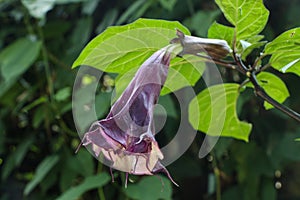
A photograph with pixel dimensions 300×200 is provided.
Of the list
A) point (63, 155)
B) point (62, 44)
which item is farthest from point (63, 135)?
point (62, 44)

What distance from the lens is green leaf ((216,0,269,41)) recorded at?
439 millimetres

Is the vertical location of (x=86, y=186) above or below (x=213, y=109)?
below

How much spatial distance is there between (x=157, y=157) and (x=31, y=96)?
0.76 m

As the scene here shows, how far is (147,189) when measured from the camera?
78cm

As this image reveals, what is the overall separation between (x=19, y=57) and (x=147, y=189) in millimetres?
335

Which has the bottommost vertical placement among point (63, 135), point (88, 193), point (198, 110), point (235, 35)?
point (88, 193)

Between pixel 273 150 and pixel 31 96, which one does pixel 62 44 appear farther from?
pixel 273 150

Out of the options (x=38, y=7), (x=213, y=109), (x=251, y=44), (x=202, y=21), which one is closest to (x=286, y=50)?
(x=251, y=44)

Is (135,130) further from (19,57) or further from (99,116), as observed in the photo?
(19,57)

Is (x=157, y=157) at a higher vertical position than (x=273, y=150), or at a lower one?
higher

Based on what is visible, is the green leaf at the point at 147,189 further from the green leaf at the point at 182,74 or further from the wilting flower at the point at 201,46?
the wilting flower at the point at 201,46

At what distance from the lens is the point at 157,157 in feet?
1.07

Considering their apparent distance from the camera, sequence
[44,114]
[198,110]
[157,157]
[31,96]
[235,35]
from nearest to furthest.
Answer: [157,157] < [235,35] < [198,110] < [44,114] < [31,96]

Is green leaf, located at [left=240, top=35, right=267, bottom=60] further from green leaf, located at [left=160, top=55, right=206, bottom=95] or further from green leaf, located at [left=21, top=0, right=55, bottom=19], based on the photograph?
green leaf, located at [left=21, top=0, right=55, bottom=19]
